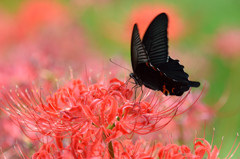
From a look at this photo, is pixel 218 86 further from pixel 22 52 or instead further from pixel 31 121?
pixel 31 121

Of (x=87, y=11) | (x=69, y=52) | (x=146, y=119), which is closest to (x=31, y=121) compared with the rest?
(x=146, y=119)

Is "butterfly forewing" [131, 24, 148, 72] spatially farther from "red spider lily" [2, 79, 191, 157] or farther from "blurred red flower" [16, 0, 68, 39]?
"blurred red flower" [16, 0, 68, 39]

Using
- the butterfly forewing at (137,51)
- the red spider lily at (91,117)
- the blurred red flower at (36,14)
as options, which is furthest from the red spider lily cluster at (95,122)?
the blurred red flower at (36,14)

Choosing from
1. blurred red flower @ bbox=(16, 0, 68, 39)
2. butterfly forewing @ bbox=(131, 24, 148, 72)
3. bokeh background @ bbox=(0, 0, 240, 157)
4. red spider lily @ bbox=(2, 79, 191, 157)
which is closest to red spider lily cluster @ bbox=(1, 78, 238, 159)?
red spider lily @ bbox=(2, 79, 191, 157)

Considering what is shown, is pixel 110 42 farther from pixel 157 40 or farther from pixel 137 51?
pixel 137 51

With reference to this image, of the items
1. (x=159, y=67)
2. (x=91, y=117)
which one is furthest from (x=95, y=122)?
(x=159, y=67)

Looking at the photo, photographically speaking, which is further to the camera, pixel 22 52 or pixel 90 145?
pixel 22 52

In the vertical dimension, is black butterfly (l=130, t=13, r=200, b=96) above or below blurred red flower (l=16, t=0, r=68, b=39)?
below
